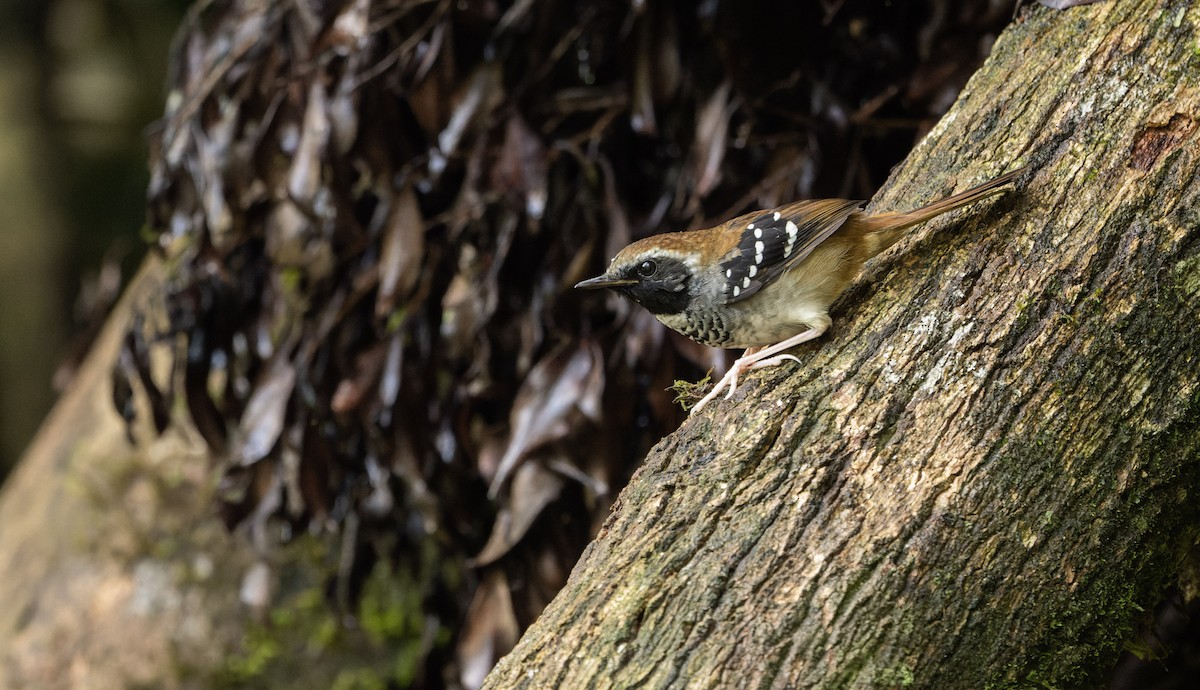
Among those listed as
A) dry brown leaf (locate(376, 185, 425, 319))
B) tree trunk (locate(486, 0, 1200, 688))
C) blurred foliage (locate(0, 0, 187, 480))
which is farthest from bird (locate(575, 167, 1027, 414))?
blurred foliage (locate(0, 0, 187, 480))

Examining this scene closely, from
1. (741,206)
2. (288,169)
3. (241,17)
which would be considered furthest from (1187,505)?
(241,17)

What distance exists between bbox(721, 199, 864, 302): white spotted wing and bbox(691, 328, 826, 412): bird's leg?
0.17 meters

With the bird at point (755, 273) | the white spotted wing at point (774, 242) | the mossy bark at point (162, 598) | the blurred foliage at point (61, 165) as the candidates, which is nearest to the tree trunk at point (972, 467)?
the bird at point (755, 273)

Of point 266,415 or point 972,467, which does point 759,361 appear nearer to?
point 972,467

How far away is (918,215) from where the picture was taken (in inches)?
77.5

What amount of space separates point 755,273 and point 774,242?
0.08 m

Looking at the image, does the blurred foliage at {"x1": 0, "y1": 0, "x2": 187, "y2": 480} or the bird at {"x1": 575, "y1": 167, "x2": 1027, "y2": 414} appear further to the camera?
the blurred foliage at {"x1": 0, "y1": 0, "x2": 187, "y2": 480}

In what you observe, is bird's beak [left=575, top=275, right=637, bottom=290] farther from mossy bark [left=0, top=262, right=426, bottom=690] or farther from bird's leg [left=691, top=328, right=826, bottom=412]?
mossy bark [left=0, top=262, right=426, bottom=690]

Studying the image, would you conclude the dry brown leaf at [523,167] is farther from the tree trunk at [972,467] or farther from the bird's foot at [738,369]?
the tree trunk at [972,467]

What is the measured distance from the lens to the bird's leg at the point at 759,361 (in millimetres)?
1961

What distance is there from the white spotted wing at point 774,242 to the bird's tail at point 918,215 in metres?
0.10

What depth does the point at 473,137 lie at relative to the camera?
2.96 m

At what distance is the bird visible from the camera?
6.87 feet

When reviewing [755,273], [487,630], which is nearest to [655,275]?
[755,273]
